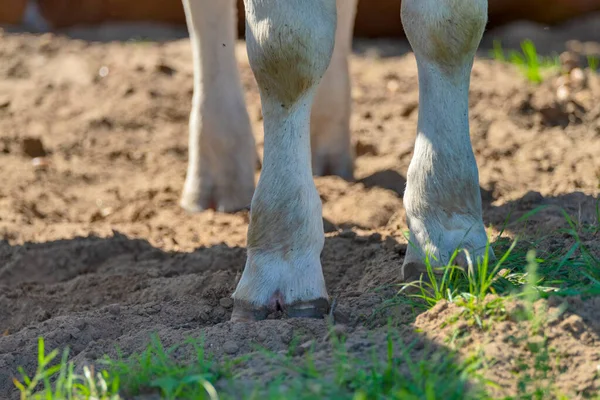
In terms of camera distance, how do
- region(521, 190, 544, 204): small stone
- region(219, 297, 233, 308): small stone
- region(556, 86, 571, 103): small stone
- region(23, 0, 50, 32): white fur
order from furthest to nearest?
region(23, 0, 50, 32): white fur
region(556, 86, 571, 103): small stone
region(521, 190, 544, 204): small stone
region(219, 297, 233, 308): small stone

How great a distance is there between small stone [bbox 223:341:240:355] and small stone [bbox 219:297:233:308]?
45 centimetres

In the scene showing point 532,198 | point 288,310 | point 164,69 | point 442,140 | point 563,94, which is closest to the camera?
point 288,310

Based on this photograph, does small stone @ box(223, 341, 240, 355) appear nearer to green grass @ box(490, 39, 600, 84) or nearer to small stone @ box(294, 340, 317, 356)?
small stone @ box(294, 340, 317, 356)

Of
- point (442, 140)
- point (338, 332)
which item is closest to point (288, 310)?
point (338, 332)

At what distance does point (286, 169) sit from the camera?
2.74m

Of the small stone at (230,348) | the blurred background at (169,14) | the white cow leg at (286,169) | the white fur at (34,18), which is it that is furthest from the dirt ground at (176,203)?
the blurred background at (169,14)

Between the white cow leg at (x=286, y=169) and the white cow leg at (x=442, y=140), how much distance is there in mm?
269

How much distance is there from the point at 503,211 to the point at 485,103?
1.91m

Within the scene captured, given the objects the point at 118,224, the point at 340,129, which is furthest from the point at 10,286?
the point at 340,129

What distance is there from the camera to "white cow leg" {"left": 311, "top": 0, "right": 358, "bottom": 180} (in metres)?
4.41

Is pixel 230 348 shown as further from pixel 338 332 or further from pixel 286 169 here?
pixel 286 169

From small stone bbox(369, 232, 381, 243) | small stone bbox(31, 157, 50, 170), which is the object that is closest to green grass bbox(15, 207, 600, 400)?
small stone bbox(369, 232, 381, 243)

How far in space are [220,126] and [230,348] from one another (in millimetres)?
1894

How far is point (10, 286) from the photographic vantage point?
351cm
